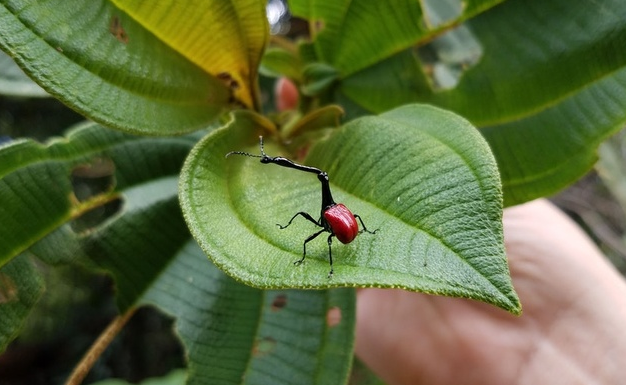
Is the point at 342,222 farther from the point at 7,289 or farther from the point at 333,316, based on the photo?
the point at 7,289

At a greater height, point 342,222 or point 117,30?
point 117,30

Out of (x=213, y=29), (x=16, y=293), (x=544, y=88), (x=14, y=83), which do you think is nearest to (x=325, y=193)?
(x=213, y=29)

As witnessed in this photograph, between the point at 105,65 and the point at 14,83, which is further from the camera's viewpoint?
the point at 14,83

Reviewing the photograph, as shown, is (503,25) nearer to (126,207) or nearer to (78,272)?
(126,207)

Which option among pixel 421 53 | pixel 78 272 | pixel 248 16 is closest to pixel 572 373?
pixel 421 53

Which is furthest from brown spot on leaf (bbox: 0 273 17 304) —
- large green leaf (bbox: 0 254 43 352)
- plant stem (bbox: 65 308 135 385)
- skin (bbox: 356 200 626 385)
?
skin (bbox: 356 200 626 385)

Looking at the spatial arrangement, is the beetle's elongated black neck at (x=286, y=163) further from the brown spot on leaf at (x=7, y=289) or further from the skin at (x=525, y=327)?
the skin at (x=525, y=327)

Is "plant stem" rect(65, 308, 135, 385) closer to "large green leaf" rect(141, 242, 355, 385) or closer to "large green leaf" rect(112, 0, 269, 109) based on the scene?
"large green leaf" rect(141, 242, 355, 385)
